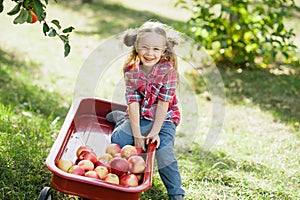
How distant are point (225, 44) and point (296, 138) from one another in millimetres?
1452

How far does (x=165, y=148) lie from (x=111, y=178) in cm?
46

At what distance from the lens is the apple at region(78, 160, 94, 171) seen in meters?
2.42

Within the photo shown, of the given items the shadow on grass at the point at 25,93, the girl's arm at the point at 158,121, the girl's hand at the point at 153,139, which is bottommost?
the shadow on grass at the point at 25,93

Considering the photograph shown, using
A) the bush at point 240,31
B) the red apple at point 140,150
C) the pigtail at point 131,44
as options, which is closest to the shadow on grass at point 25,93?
Answer: the pigtail at point 131,44

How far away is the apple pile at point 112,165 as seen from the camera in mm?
2322

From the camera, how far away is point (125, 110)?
3164 millimetres

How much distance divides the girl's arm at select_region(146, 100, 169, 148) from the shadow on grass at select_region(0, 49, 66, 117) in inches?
51.3

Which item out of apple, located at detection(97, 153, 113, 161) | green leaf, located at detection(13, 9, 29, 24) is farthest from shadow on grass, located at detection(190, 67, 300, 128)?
green leaf, located at detection(13, 9, 29, 24)

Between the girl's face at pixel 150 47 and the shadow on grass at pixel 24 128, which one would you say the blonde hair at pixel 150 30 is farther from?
the shadow on grass at pixel 24 128

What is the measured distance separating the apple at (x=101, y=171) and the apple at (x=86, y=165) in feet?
0.14

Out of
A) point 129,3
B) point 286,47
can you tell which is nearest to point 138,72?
point 286,47

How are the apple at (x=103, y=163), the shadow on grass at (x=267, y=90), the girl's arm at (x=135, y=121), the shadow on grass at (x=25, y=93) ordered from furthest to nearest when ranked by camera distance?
the shadow on grass at (x=267, y=90)
the shadow on grass at (x=25, y=93)
the girl's arm at (x=135, y=121)
the apple at (x=103, y=163)

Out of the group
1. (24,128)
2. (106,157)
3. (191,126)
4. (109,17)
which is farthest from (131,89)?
(109,17)

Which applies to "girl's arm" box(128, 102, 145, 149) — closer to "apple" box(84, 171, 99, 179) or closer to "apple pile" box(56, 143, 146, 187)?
"apple pile" box(56, 143, 146, 187)
